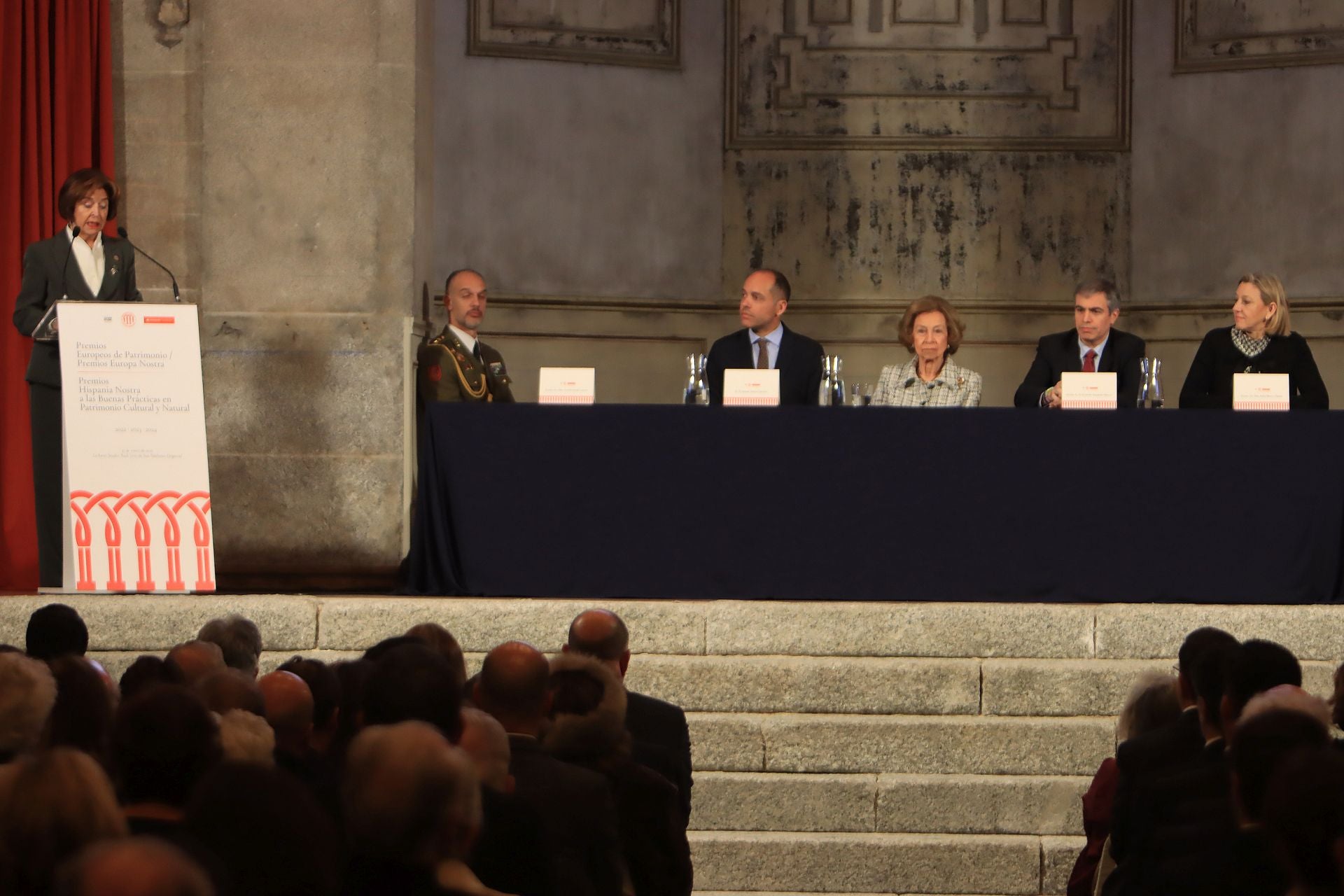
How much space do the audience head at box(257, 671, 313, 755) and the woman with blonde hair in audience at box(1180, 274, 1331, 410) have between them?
4.21 metres

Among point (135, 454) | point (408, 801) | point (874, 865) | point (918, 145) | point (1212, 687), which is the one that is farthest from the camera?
point (918, 145)

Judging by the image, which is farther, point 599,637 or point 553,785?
point 599,637

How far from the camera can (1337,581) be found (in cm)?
607

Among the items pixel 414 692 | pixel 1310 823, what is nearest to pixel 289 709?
pixel 414 692

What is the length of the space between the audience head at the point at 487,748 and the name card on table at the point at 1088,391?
3.93m

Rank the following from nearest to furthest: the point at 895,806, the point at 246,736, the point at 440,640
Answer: the point at 246,736, the point at 440,640, the point at 895,806

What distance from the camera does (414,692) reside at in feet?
8.31

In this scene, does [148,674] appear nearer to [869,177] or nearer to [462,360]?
[462,360]

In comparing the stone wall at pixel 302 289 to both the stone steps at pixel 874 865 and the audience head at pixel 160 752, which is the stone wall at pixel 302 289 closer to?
the stone steps at pixel 874 865

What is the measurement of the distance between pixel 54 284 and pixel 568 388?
6.13 feet

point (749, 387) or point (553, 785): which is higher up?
point (749, 387)

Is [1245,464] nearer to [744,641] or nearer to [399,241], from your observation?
[744,641]

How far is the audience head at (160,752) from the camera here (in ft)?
7.03

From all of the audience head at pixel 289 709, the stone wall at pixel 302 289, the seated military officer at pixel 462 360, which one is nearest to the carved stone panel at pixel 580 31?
the stone wall at pixel 302 289
